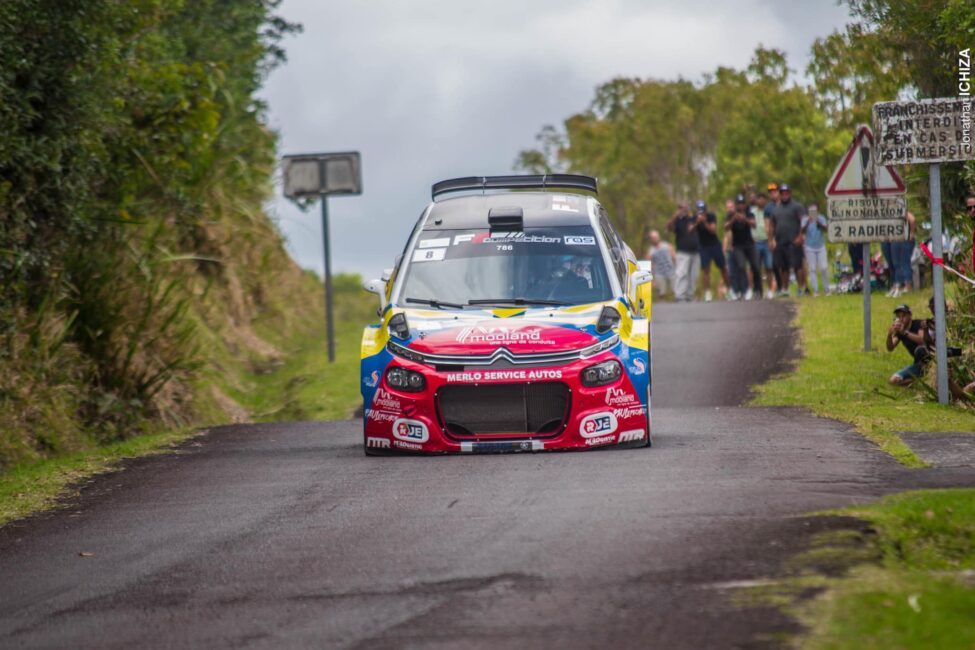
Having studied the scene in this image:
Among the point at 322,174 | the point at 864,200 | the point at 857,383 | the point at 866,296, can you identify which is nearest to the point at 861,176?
the point at 864,200

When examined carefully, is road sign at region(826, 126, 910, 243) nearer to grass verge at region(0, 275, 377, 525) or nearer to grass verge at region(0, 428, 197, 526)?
grass verge at region(0, 275, 377, 525)

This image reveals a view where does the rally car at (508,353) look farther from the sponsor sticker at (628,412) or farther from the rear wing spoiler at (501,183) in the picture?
the rear wing spoiler at (501,183)

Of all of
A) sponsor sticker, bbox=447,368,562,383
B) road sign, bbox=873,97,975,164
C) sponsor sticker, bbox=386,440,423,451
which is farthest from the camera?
road sign, bbox=873,97,975,164

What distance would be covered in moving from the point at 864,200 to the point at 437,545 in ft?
39.8

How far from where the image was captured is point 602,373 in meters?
11.8

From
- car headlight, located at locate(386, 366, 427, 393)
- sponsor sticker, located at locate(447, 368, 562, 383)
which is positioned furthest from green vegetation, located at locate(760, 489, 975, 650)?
car headlight, located at locate(386, 366, 427, 393)

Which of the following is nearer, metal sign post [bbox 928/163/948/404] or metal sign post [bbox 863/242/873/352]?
metal sign post [bbox 928/163/948/404]

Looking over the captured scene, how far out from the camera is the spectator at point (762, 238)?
3073 cm

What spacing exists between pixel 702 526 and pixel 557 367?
3.59m

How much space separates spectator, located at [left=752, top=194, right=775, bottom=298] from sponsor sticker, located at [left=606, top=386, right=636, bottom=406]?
1881cm

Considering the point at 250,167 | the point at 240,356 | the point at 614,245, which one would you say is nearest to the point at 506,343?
the point at 614,245

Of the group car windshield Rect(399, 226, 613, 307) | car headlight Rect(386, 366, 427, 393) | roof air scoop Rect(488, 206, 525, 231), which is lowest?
car headlight Rect(386, 366, 427, 393)

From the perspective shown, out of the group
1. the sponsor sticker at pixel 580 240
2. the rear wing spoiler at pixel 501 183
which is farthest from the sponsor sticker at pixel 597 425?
the rear wing spoiler at pixel 501 183

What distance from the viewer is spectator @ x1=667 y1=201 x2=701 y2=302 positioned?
31.5 meters
